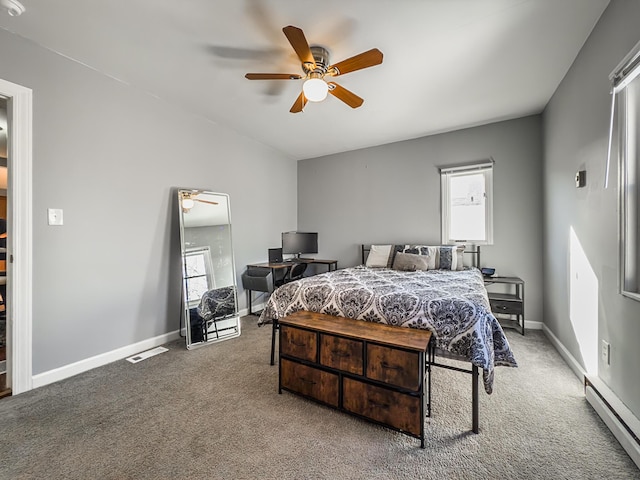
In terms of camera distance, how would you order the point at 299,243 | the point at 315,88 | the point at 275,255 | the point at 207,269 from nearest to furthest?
the point at 315,88 < the point at 207,269 < the point at 275,255 < the point at 299,243

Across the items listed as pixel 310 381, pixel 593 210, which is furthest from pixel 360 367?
pixel 593 210

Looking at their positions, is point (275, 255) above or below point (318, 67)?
below

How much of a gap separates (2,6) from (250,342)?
3.21m

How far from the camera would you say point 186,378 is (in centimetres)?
229

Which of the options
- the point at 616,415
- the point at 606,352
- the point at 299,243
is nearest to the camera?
the point at 616,415

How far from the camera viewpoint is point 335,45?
7.04 ft

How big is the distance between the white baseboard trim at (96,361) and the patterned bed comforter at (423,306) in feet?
4.48

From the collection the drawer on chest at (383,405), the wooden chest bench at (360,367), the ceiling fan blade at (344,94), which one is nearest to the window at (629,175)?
the wooden chest bench at (360,367)

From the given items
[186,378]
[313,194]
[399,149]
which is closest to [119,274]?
[186,378]

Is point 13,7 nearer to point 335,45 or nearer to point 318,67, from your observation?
point 318,67

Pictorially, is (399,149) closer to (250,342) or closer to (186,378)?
(250,342)

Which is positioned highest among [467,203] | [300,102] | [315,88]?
[300,102]

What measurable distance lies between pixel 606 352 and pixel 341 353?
179 centimetres

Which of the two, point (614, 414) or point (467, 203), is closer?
point (614, 414)
